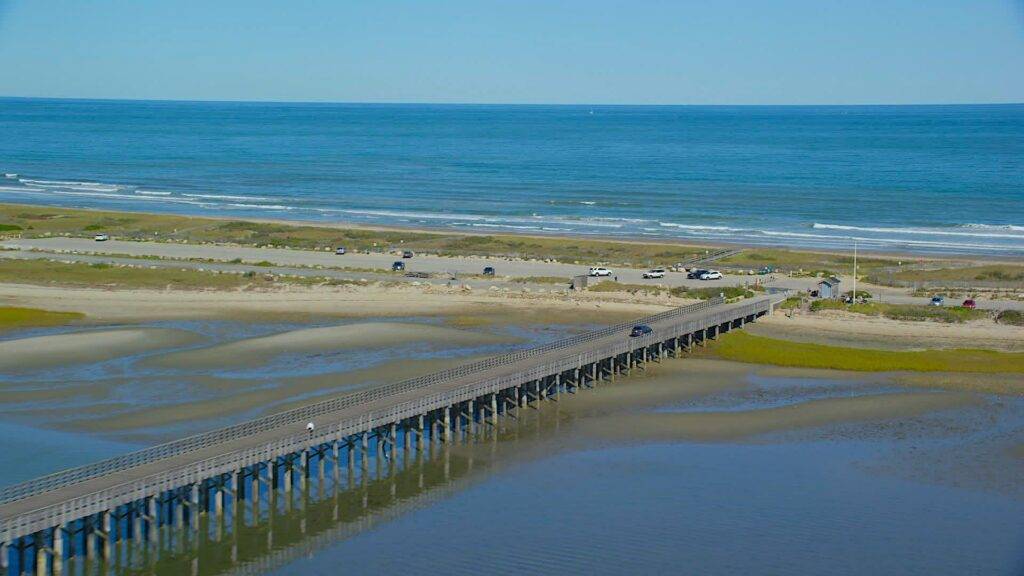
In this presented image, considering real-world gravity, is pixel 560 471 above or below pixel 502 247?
below

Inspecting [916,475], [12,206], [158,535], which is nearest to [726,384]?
[916,475]

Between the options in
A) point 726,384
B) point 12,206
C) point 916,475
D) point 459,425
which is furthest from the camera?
point 12,206

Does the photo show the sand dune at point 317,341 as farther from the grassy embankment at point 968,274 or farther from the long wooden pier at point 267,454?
the grassy embankment at point 968,274

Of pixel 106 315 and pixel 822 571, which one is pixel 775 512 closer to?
pixel 822 571

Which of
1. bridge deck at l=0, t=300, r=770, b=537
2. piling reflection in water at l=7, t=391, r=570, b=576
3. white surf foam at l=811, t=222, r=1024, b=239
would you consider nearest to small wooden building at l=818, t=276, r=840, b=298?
bridge deck at l=0, t=300, r=770, b=537

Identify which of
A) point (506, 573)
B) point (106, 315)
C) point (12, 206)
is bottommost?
point (506, 573)

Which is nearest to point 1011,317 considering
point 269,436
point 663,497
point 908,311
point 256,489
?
point 908,311

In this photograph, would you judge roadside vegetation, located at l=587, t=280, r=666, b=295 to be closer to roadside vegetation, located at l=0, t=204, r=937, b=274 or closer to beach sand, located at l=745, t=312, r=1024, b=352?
beach sand, located at l=745, t=312, r=1024, b=352
